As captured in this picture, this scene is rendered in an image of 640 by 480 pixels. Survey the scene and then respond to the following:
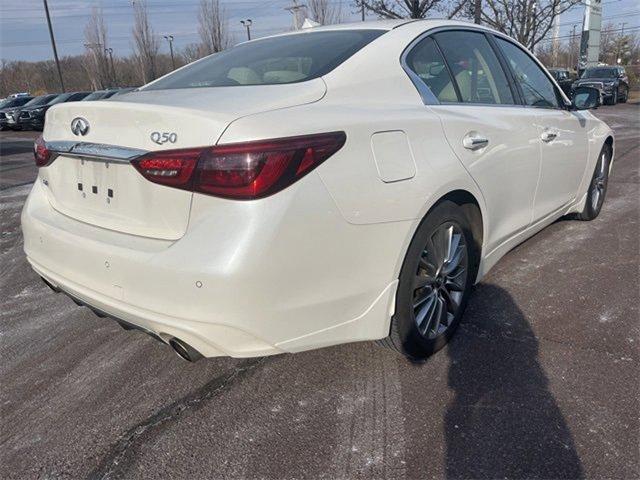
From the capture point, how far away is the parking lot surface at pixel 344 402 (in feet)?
6.81

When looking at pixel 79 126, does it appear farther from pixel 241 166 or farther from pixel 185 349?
pixel 185 349

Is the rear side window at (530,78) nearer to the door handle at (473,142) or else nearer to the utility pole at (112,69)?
the door handle at (473,142)

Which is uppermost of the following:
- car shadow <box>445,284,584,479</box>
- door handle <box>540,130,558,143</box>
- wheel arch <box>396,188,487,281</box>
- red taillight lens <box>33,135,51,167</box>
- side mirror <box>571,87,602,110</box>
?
red taillight lens <box>33,135,51,167</box>

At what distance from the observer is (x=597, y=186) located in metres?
5.02

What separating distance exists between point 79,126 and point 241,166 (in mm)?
858

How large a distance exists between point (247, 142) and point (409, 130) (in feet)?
2.61

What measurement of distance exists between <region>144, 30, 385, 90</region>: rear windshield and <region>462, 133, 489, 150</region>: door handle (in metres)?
0.68

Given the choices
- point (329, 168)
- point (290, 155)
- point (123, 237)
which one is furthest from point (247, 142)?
point (123, 237)

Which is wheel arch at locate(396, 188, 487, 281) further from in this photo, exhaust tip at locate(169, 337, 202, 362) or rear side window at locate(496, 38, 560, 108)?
rear side window at locate(496, 38, 560, 108)

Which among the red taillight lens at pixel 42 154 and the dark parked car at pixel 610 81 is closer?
the red taillight lens at pixel 42 154

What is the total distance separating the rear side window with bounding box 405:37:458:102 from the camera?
2.73 metres

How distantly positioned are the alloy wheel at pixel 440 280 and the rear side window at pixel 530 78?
1.40 meters

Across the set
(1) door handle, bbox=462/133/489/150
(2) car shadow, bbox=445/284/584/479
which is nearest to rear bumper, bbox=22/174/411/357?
(2) car shadow, bbox=445/284/584/479

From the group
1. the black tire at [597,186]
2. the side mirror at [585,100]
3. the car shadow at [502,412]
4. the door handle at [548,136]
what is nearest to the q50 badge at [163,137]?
the car shadow at [502,412]
